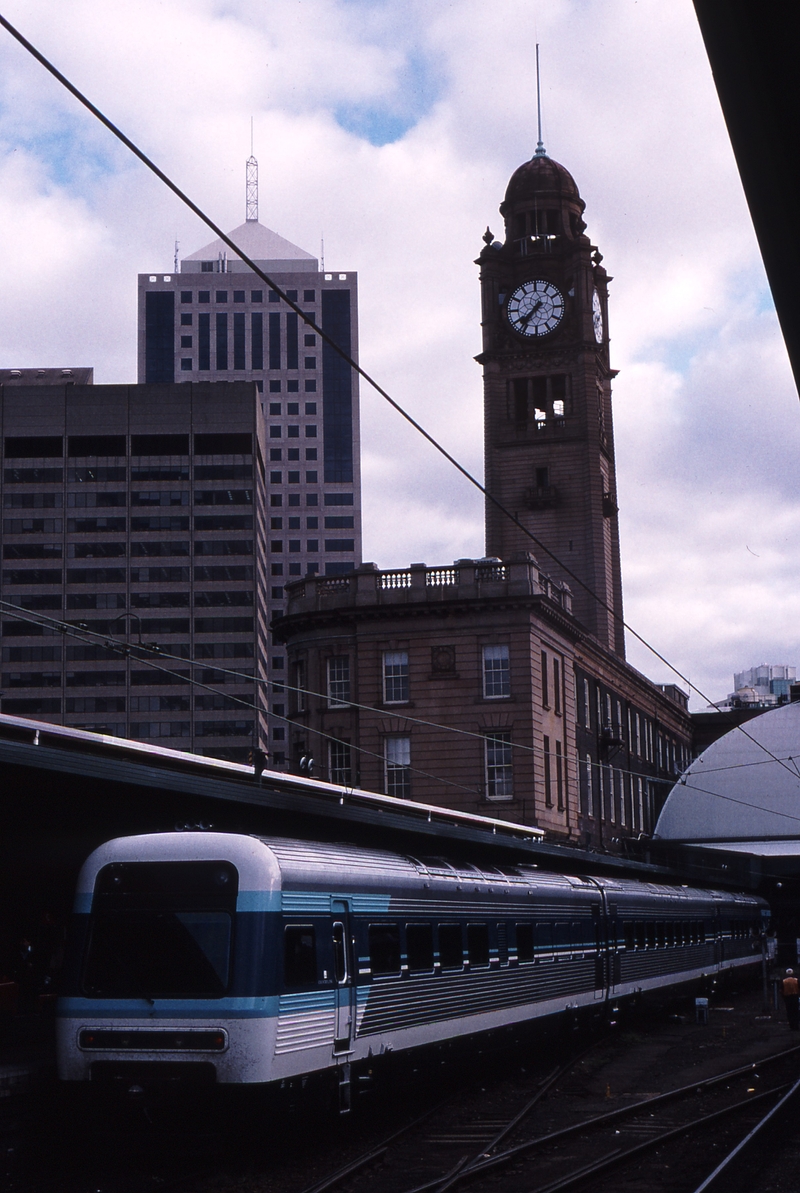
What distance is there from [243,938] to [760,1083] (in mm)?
11835

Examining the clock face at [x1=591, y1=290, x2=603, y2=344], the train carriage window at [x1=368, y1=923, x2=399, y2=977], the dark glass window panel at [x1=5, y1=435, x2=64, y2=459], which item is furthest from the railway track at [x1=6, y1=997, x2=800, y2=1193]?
the dark glass window panel at [x1=5, y1=435, x2=64, y2=459]

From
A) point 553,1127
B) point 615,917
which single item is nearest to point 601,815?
point 615,917

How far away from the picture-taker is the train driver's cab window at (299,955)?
14.9 meters

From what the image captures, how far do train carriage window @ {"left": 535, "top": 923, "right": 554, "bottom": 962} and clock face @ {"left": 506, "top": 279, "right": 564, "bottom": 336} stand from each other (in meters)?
65.8

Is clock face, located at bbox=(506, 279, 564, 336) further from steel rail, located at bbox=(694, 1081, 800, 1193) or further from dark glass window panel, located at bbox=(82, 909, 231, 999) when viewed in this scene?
dark glass window panel, located at bbox=(82, 909, 231, 999)

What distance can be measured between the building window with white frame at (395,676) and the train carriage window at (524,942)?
3541 centimetres

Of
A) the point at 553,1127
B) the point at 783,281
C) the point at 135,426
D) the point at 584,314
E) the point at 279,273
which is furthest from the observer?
the point at 279,273

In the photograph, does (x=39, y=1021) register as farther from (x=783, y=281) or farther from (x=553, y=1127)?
(x=783, y=281)

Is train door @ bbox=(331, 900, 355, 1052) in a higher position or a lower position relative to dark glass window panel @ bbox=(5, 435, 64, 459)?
lower

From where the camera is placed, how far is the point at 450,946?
20.0 meters

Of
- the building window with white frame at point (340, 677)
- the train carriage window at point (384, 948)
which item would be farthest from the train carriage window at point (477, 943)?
the building window with white frame at point (340, 677)

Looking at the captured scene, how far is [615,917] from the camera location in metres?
30.5

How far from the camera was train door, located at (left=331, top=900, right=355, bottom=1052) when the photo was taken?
15977 millimetres

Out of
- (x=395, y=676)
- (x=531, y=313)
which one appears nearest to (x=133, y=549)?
(x=531, y=313)
